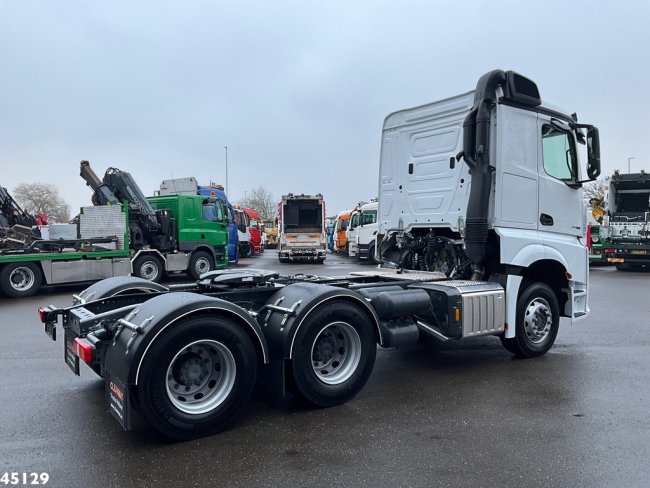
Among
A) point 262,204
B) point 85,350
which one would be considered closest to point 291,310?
point 85,350

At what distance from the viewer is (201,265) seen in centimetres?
1620

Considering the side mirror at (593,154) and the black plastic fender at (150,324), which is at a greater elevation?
the side mirror at (593,154)

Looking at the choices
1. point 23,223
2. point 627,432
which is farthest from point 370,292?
point 23,223

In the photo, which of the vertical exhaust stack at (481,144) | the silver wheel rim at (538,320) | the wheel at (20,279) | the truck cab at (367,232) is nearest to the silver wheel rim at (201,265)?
the wheel at (20,279)

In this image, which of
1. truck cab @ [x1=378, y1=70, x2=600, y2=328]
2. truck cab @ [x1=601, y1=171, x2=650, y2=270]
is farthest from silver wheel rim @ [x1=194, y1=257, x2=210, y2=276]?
truck cab @ [x1=601, y1=171, x2=650, y2=270]

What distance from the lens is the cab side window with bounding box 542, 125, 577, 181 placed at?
6430 millimetres

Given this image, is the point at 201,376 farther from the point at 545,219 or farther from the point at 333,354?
the point at 545,219

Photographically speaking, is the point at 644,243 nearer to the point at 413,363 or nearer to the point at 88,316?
the point at 413,363

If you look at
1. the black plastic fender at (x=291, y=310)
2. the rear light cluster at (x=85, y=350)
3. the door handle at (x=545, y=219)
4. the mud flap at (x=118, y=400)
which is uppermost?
the door handle at (x=545, y=219)

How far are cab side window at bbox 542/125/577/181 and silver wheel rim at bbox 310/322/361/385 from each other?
353 centimetres

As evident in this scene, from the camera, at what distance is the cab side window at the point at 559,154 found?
6.43 m

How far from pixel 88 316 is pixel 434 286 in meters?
3.60

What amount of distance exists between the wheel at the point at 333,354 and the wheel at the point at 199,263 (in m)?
11.7

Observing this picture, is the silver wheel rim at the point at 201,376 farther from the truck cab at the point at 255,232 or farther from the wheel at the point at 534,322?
the truck cab at the point at 255,232
